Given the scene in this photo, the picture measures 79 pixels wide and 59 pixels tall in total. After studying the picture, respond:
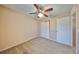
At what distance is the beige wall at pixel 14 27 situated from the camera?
3.04 metres

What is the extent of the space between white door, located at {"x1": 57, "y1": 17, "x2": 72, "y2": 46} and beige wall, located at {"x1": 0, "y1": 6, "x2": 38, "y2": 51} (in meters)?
0.63

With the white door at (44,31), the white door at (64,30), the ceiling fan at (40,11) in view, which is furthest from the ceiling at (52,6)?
the white door at (44,31)

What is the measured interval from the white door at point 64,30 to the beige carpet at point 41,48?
14 centimetres

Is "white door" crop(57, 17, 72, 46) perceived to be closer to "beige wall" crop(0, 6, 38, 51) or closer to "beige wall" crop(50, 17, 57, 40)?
"beige wall" crop(50, 17, 57, 40)

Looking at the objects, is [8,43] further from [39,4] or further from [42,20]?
[39,4]

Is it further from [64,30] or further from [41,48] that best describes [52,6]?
[41,48]

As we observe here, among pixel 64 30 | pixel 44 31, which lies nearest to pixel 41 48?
pixel 44 31

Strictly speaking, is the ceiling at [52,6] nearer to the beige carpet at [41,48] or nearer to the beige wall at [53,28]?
the beige wall at [53,28]

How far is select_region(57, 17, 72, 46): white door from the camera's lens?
295 centimetres

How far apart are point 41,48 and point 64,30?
77 centimetres

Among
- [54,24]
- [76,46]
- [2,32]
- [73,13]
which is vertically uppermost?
[73,13]

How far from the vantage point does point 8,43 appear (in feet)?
10.1
